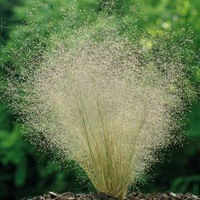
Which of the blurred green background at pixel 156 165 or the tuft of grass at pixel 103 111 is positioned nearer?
the tuft of grass at pixel 103 111

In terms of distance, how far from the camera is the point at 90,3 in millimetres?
6410

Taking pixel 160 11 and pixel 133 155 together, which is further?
pixel 160 11

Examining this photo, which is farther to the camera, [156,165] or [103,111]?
[156,165]

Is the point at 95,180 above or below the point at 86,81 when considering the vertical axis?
below

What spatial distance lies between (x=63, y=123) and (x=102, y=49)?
2.17 ft

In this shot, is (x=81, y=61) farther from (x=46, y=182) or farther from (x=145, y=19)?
(x=46, y=182)

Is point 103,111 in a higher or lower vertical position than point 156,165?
higher

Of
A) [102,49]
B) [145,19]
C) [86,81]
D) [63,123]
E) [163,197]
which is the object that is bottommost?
[163,197]

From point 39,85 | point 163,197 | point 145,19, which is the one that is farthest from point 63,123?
point 145,19

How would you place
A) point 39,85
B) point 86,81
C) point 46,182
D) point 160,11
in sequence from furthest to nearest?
point 46,182 → point 160,11 → point 39,85 → point 86,81

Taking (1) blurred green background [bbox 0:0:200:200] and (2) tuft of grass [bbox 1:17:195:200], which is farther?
(1) blurred green background [bbox 0:0:200:200]

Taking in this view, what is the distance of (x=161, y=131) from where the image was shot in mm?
4578

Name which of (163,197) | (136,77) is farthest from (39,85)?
(163,197)

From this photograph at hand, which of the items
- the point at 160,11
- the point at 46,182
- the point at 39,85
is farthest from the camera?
the point at 46,182
